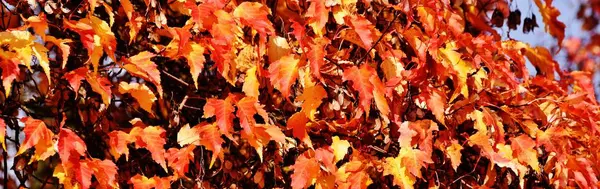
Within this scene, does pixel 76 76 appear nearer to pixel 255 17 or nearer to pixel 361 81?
pixel 255 17

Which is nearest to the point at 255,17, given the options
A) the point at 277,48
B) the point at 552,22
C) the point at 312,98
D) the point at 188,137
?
the point at 277,48

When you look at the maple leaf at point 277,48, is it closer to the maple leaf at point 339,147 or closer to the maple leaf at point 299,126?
the maple leaf at point 299,126

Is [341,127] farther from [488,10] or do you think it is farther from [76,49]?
[488,10]

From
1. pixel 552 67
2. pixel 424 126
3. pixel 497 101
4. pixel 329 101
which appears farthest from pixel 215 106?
pixel 552 67

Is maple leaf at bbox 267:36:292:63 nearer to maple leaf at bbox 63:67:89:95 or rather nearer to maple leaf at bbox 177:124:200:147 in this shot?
A: maple leaf at bbox 177:124:200:147

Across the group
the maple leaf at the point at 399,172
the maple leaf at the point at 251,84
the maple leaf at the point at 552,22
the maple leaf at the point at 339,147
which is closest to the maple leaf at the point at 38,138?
the maple leaf at the point at 251,84

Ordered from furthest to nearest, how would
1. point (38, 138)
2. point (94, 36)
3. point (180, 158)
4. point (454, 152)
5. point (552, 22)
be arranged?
point (552, 22), point (454, 152), point (180, 158), point (94, 36), point (38, 138)
